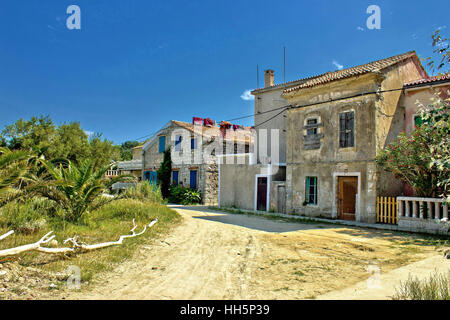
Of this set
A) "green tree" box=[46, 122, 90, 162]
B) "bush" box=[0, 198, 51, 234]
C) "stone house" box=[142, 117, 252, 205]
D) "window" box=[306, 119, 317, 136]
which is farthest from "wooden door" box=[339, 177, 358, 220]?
"green tree" box=[46, 122, 90, 162]

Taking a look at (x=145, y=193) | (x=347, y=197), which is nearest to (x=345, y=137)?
(x=347, y=197)

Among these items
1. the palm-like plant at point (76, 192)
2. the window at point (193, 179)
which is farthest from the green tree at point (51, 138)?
the palm-like plant at point (76, 192)

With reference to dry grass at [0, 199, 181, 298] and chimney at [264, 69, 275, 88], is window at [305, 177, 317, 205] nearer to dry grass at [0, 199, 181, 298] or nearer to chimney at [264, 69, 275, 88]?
dry grass at [0, 199, 181, 298]

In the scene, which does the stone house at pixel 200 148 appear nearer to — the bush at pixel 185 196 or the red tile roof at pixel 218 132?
the red tile roof at pixel 218 132

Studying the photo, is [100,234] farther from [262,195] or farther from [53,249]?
[262,195]

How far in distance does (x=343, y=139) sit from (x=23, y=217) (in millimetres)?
12082

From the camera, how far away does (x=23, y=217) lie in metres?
7.34

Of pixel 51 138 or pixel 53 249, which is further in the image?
pixel 51 138

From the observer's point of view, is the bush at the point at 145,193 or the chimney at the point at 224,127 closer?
the bush at the point at 145,193

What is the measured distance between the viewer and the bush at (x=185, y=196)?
21656 millimetres

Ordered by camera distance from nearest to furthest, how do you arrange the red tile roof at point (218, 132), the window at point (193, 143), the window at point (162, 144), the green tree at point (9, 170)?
the green tree at point (9, 170), the window at point (193, 143), the red tile roof at point (218, 132), the window at point (162, 144)

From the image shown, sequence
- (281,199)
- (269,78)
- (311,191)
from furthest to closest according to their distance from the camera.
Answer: (269,78) → (281,199) → (311,191)

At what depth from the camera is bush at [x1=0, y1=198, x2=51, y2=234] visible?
6900 millimetres

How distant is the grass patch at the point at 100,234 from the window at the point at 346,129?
7.93m
